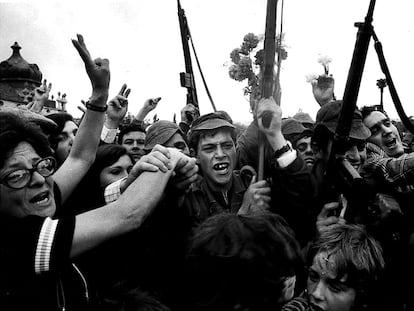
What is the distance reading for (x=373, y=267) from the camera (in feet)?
6.50

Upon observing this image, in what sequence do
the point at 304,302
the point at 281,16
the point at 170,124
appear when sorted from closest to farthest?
the point at 304,302 → the point at 281,16 → the point at 170,124

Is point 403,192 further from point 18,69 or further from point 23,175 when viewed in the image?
point 18,69

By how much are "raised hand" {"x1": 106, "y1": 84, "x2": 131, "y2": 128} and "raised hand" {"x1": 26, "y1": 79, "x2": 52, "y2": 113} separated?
1.02 metres

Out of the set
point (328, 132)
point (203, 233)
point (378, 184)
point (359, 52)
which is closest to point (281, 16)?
point (359, 52)

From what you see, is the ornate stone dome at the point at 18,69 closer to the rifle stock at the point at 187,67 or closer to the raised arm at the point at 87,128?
the rifle stock at the point at 187,67

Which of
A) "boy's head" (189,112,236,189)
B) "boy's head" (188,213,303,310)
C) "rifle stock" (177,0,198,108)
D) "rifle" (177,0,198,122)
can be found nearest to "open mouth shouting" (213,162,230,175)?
"boy's head" (189,112,236,189)

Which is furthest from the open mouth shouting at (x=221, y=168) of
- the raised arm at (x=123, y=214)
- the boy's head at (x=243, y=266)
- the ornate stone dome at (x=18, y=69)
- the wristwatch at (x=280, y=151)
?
the ornate stone dome at (x=18, y=69)

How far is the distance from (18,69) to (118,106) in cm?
1968

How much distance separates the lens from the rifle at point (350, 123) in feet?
6.61

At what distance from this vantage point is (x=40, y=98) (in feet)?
14.4

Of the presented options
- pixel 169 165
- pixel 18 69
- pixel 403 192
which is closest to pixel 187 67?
pixel 403 192

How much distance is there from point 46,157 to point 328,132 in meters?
1.60

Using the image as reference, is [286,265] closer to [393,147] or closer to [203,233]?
[203,233]

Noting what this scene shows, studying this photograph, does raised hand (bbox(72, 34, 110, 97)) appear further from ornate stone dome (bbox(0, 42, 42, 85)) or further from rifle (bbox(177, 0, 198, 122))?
ornate stone dome (bbox(0, 42, 42, 85))
